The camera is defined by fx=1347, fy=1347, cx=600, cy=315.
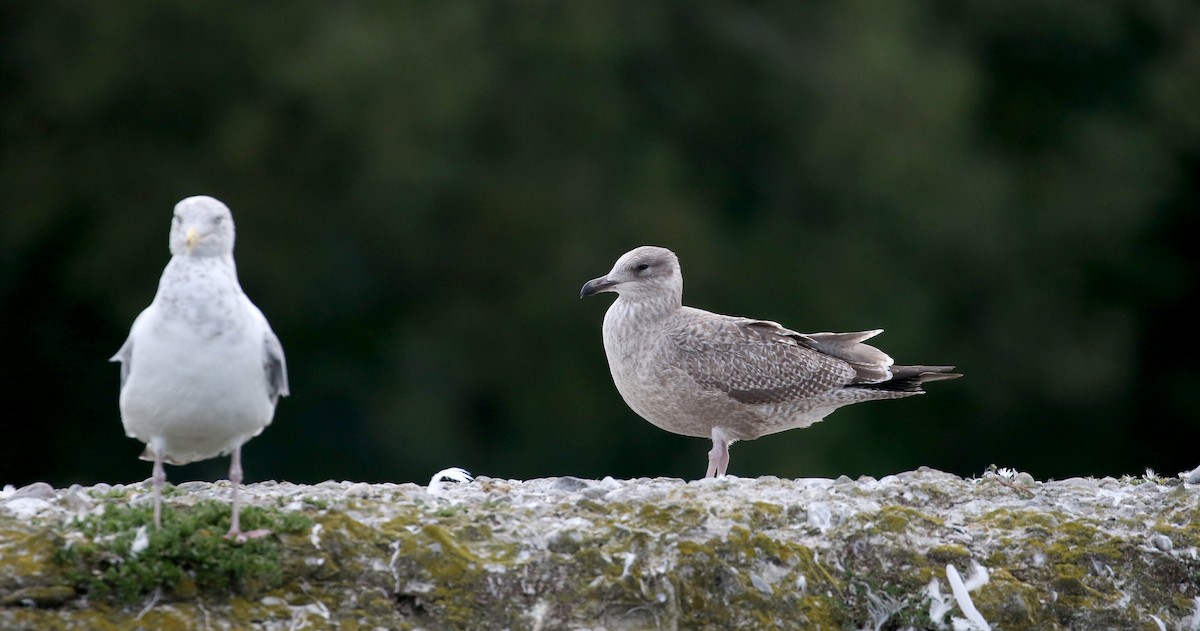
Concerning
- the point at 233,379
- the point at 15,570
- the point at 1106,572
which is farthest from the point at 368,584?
the point at 1106,572

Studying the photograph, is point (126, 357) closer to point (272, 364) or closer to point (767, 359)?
point (272, 364)

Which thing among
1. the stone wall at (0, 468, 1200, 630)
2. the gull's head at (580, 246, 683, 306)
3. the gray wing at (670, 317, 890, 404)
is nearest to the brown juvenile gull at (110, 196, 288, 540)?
the stone wall at (0, 468, 1200, 630)

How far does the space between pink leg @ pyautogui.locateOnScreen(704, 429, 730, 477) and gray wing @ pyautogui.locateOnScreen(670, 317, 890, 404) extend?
223 mm

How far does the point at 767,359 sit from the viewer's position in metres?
6.88

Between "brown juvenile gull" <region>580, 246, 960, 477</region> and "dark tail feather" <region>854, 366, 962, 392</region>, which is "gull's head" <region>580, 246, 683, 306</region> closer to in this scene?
Answer: "brown juvenile gull" <region>580, 246, 960, 477</region>

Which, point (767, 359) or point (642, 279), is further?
point (642, 279)

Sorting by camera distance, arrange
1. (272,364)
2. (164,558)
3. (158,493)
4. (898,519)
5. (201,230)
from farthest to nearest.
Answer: (898,519), (272,364), (201,230), (158,493), (164,558)

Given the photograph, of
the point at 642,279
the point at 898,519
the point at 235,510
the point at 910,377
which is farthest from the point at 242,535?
the point at 910,377

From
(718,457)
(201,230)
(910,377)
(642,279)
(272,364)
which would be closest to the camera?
(201,230)

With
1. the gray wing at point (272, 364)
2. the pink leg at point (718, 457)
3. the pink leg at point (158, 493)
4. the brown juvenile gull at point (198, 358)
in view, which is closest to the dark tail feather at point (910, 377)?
the pink leg at point (718, 457)

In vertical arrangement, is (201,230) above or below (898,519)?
above

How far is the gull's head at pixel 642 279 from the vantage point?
6.98 meters

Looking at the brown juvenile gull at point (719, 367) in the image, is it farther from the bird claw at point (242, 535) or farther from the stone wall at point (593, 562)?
the bird claw at point (242, 535)

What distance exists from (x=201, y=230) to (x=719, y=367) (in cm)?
334
